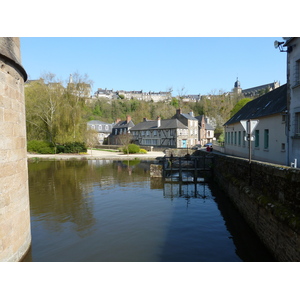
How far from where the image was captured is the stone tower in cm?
530

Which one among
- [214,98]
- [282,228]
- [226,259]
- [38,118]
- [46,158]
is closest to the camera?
[282,228]

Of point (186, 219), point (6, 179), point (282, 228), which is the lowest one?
point (186, 219)

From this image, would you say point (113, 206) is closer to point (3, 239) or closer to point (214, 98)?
point (3, 239)

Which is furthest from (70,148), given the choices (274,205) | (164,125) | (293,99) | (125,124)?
(274,205)

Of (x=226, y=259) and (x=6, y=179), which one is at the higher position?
(x=6, y=179)

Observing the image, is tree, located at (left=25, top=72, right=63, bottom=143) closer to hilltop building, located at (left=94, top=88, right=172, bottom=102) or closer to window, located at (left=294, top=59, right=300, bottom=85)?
window, located at (left=294, top=59, right=300, bottom=85)

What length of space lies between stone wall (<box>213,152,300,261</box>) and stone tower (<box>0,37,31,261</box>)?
19.1ft

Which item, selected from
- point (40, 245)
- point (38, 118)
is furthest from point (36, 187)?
point (38, 118)

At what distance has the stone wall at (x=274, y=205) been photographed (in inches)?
228

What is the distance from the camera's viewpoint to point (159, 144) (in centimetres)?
5512

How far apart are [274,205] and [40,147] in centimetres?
3973

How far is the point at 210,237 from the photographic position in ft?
29.3

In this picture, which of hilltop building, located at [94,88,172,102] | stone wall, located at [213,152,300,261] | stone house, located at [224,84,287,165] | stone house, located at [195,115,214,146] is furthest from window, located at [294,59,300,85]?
hilltop building, located at [94,88,172,102]

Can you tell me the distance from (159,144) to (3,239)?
50.1m
